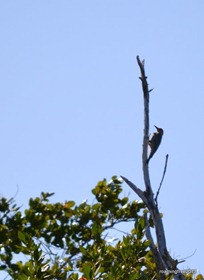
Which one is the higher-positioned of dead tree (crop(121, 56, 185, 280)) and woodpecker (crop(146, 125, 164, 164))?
woodpecker (crop(146, 125, 164, 164))

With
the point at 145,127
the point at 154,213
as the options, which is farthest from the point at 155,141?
the point at 154,213

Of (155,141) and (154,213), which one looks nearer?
(154,213)

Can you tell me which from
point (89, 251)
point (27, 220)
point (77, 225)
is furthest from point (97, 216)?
point (89, 251)

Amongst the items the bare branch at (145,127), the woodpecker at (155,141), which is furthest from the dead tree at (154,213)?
the woodpecker at (155,141)

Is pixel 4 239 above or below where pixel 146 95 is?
above

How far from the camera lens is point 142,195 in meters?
3.39

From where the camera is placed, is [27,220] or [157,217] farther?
[27,220]

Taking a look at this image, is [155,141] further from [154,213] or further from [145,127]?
[154,213]

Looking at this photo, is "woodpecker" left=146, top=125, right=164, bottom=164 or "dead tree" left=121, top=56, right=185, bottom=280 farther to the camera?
"woodpecker" left=146, top=125, right=164, bottom=164

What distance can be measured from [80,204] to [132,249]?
175 inches

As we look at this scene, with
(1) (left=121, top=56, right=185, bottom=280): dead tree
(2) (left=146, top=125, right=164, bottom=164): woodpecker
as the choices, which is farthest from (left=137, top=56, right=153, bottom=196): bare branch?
(2) (left=146, top=125, right=164, bottom=164): woodpecker

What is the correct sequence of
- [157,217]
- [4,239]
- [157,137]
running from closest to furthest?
[157,217] < [157,137] < [4,239]

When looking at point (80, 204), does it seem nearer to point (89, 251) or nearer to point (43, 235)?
point (43, 235)

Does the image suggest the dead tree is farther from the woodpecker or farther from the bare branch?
the woodpecker
